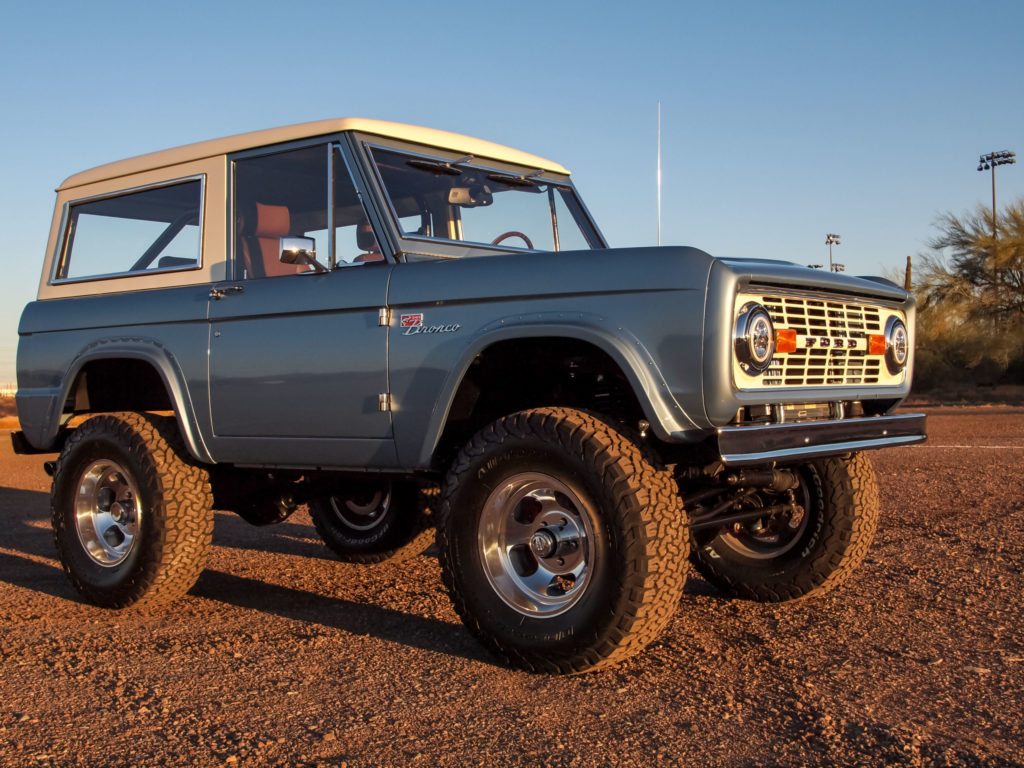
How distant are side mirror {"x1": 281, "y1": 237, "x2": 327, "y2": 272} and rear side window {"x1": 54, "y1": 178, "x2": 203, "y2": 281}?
1.01 m

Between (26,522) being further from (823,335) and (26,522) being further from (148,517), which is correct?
(823,335)

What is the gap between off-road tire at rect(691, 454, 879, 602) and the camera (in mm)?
4918

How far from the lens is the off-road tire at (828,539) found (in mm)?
4918

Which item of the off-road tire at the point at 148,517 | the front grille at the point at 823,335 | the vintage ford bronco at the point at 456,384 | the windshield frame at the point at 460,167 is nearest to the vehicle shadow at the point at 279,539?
the vintage ford bronco at the point at 456,384

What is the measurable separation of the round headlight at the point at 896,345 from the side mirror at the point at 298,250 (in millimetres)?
2667

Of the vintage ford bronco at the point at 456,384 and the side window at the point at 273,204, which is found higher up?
the side window at the point at 273,204

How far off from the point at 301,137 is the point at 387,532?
102 inches

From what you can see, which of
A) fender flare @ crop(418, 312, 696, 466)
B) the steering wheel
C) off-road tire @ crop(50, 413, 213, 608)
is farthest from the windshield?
off-road tire @ crop(50, 413, 213, 608)

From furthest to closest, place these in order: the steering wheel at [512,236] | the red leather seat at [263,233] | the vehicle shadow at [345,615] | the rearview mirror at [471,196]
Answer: the steering wheel at [512,236], the rearview mirror at [471,196], the red leather seat at [263,233], the vehicle shadow at [345,615]

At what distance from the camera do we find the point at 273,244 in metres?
5.50

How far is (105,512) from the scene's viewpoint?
5.67 metres

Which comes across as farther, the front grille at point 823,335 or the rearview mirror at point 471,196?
the rearview mirror at point 471,196

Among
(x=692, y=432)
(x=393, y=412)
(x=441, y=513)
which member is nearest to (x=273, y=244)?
(x=393, y=412)

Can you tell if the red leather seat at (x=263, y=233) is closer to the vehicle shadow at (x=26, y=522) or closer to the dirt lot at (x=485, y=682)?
the dirt lot at (x=485, y=682)
